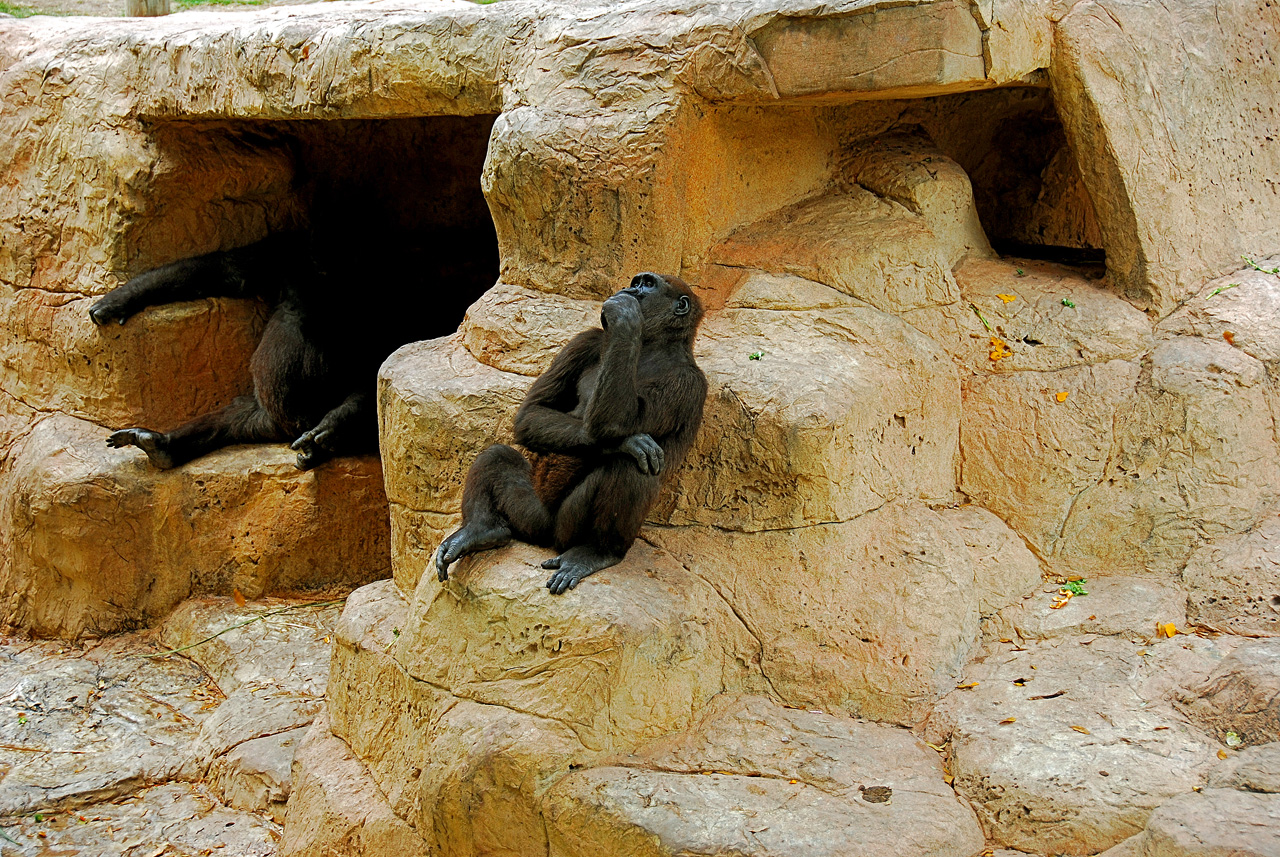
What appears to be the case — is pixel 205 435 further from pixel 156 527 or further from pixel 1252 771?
pixel 1252 771

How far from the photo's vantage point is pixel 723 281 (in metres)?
4.89

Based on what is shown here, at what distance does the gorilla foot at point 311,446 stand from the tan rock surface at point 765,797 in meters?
3.08

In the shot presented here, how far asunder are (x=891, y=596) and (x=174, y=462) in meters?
3.95

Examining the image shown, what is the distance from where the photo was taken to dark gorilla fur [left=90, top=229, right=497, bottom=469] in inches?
252

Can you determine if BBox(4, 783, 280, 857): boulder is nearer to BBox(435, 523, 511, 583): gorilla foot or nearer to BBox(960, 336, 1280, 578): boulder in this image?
BBox(435, 523, 511, 583): gorilla foot

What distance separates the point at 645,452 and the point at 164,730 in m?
3.10

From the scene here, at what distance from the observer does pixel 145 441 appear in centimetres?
628

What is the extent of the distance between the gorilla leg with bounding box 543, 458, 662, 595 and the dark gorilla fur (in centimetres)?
267

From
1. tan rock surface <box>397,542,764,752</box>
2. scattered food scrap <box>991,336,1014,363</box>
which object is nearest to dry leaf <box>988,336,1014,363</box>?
scattered food scrap <box>991,336,1014,363</box>

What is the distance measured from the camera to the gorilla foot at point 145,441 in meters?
6.28

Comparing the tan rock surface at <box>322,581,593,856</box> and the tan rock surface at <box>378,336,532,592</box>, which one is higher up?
the tan rock surface at <box>378,336,532,592</box>

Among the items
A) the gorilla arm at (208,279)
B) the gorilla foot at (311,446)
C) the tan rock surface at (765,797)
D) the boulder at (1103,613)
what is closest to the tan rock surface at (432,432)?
the tan rock surface at (765,797)

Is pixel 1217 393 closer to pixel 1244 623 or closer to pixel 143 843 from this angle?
pixel 1244 623

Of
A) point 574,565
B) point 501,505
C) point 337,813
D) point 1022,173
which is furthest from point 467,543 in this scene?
point 1022,173
